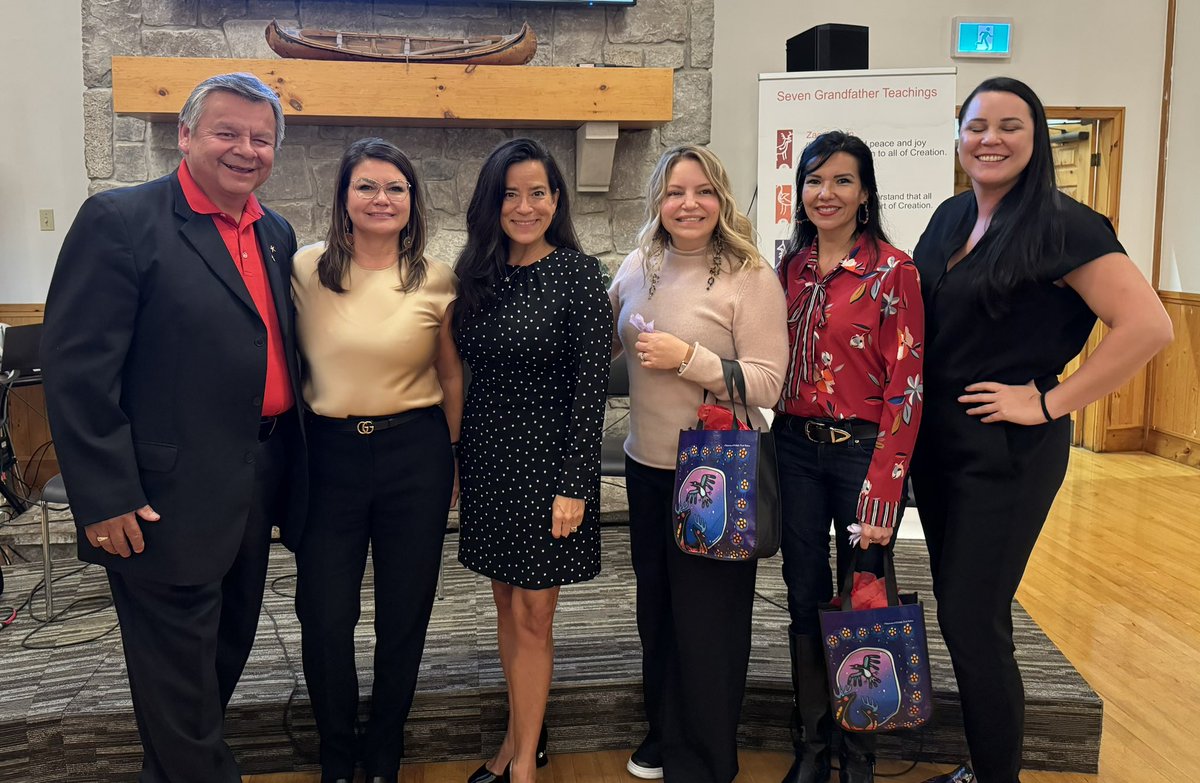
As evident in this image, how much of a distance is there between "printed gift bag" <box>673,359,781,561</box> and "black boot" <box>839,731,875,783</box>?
51cm

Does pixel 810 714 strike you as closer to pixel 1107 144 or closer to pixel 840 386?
pixel 840 386

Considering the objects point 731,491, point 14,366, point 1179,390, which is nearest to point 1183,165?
point 1179,390

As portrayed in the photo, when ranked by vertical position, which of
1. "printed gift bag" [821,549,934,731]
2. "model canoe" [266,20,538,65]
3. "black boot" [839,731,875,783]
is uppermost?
"model canoe" [266,20,538,65]

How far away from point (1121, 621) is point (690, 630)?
6.76 feet

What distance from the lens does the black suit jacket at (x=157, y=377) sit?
163 cm

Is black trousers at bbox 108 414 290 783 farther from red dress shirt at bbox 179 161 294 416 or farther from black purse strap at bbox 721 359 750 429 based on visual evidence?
black purse strap at bbox 721 359 750 429

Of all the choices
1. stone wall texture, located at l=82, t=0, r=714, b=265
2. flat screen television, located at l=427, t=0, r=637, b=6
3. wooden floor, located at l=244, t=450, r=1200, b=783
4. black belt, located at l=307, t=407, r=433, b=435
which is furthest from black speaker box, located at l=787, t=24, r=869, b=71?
black belt, located at l=307, t=407, r=433, b=435

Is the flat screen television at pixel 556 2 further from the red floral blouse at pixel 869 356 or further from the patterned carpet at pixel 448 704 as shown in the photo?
the patterned carpet at pixel 448 704

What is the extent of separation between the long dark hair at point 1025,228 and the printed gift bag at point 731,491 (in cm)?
51

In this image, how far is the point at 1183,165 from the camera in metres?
5.59

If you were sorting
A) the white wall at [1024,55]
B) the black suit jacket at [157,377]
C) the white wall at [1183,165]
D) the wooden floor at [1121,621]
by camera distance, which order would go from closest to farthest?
1. the black suit jacket at [157,377]
2. the wooden floor at [1121,621]
3. the white wall at [1024,55]
4. the white wall at [1183,165]

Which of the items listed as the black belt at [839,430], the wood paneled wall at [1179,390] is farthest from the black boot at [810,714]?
the wood paneled wall at [1179,390]

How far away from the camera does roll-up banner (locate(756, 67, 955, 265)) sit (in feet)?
13.4

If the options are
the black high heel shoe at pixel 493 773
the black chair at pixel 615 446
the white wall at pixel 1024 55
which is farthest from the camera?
the white wall at pixel 1024 55
